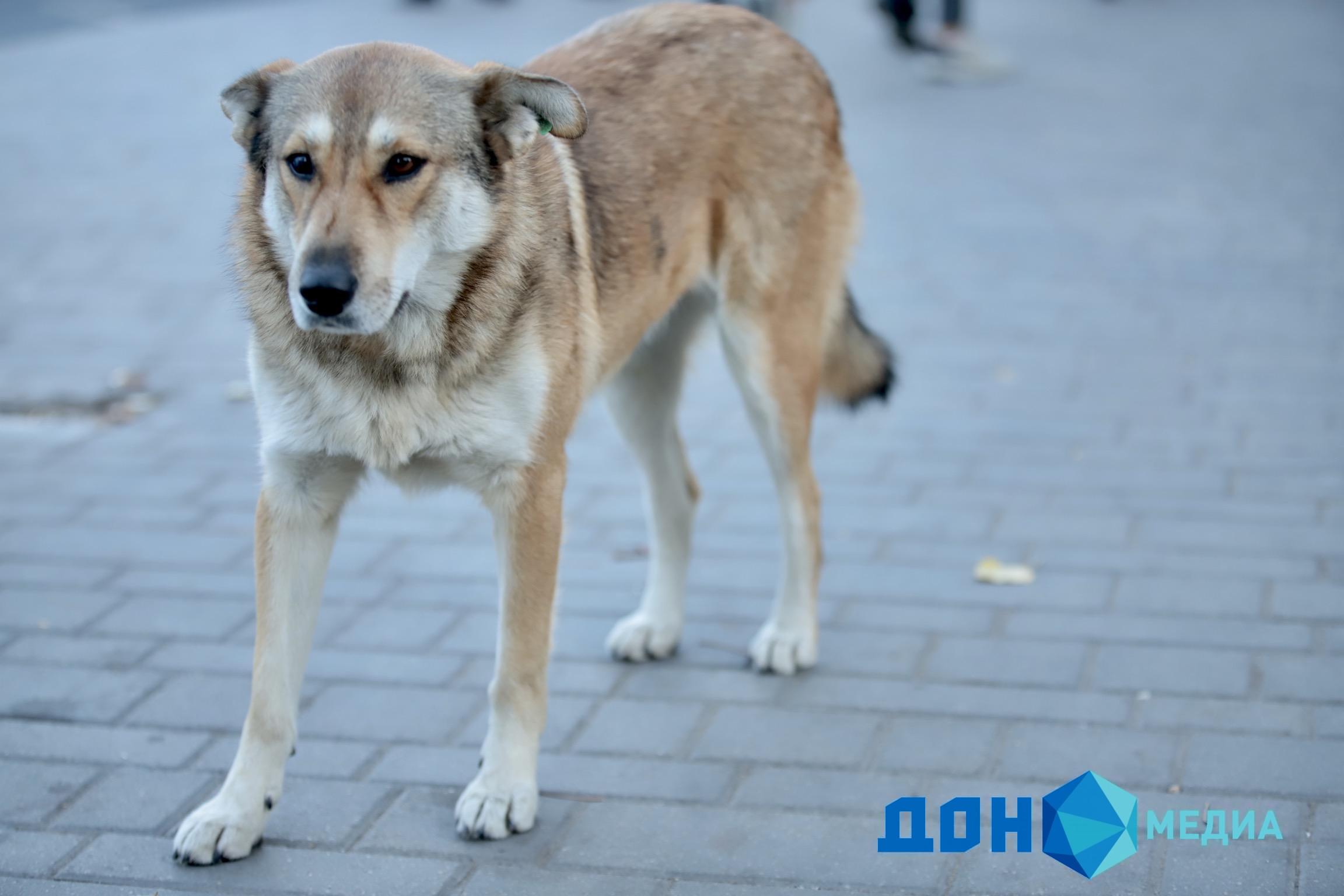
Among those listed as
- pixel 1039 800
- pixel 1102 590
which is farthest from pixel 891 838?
pixel 1102 590

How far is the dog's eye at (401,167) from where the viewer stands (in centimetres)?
282

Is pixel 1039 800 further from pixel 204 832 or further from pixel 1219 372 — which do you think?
pixel 1219 372

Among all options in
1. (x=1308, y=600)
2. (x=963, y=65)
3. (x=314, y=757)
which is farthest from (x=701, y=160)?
(x=963, y=65)

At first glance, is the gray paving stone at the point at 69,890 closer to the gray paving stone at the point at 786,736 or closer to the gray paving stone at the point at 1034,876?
the gray paving stone at the point at 786,736

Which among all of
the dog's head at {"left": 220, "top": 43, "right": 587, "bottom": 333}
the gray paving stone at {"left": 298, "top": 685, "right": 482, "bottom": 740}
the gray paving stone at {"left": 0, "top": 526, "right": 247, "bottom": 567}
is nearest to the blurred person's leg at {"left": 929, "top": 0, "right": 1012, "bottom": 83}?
the gray paving stone at {"left": 0, "top": 526, "right": 247, "bottom": 567}

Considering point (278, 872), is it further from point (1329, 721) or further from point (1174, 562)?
point (1174, 562)

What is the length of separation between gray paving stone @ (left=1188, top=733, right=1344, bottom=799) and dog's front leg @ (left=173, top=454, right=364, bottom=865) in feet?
6.34

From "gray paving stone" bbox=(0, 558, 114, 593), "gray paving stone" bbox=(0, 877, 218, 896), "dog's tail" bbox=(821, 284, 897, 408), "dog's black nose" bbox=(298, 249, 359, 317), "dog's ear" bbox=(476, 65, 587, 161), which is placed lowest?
"gray paving stone" bbox=(0, 558, 114, 593)

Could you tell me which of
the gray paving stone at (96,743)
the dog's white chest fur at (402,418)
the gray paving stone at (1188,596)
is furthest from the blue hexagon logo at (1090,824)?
the gray paving stone at (96,743)

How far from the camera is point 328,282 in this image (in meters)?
2.67

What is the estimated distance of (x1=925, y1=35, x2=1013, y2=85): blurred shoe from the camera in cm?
1209

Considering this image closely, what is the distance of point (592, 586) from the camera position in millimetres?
4500

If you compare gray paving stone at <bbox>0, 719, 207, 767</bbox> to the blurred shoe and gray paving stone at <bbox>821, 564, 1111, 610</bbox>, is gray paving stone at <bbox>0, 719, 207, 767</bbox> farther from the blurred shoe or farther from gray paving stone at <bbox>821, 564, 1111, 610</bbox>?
the blurred shoe

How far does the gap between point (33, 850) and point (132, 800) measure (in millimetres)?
248
